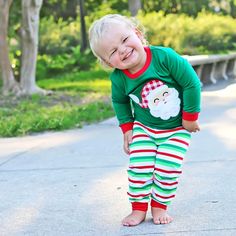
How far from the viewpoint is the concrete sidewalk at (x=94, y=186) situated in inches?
138

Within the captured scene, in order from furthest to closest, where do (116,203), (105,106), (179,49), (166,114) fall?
(179,49)
(105,106)
(116,203)
(166,114)

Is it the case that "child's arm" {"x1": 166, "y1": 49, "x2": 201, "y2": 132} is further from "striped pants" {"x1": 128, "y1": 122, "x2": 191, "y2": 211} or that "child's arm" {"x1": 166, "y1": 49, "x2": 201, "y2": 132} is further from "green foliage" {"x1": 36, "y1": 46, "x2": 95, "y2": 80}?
"green foliage" {"x1": 36, "y1": 46, "x2": 95, "y2": 80}

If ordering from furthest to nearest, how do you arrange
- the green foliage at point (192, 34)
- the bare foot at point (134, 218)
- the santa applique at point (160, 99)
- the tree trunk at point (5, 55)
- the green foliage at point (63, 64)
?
the green foliage at point (192, 34) → the green foliage at point (63, 64) → the tree trunk at point (5, 55) → the bare foot at point (134, 218) → the santa applique at point (160, 99)

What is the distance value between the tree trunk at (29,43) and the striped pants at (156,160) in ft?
26.5

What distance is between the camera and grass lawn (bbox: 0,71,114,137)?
7523mm

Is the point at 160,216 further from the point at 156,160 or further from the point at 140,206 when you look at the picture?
the point at 156,160

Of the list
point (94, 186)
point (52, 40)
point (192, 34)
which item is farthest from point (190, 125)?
point (52, 40)

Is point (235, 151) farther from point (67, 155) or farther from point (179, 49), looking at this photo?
point (179, 49)

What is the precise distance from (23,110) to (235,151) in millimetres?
4591

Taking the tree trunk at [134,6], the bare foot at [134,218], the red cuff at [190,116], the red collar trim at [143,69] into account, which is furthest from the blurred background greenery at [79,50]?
the red cuff at [190,116]

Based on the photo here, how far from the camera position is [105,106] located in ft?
29.7

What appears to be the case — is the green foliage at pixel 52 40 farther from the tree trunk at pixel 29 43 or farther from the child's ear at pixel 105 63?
the child's ear at pixel 105 63

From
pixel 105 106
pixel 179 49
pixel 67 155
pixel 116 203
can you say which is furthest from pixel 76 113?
pixel 179 49

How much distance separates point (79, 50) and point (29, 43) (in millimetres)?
9789
